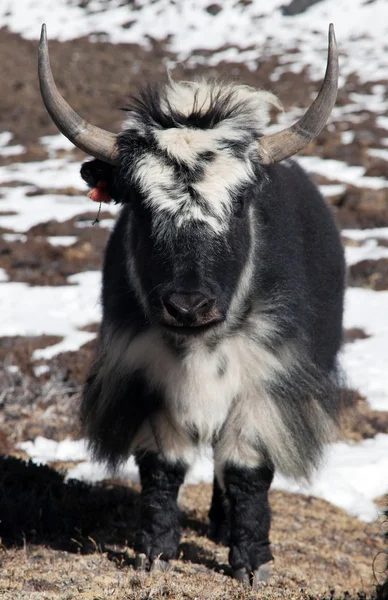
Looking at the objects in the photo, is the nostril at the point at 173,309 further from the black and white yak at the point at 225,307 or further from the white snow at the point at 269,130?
the white snow at the point at 269,130

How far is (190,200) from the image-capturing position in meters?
3.48

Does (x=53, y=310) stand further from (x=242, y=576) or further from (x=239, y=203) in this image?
(x=239, y=203)

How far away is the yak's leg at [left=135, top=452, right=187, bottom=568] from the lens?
3.95 meters

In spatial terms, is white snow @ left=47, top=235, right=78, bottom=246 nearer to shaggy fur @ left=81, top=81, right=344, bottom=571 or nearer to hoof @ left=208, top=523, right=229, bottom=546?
hoof @ left=208, top=523, right=229, bottom=546

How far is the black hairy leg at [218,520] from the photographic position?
4.81 meters

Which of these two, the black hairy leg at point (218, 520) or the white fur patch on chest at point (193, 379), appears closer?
the white fur patch on chest at point (193, 379)

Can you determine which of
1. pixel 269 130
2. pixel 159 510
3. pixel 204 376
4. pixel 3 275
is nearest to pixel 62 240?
pixel 3 275

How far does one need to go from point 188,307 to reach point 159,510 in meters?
1.30

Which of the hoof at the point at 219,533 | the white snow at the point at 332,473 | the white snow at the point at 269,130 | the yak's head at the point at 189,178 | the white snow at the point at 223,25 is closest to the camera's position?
the yak's head at the point at 189,178

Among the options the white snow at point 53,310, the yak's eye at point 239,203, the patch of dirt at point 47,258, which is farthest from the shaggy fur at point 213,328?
the patch of dirt at point 47,258

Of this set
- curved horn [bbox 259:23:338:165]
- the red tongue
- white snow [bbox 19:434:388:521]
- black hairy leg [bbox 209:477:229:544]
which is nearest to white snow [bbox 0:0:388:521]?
white snow [bbox 19:434:388:521]

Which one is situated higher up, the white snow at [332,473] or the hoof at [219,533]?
the hoof at [219,533]

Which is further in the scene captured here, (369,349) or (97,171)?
(369,349)

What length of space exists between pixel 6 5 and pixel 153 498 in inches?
1672
